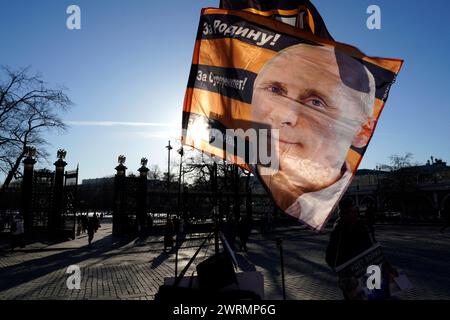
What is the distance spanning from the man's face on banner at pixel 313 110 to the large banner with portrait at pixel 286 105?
0.01 meters

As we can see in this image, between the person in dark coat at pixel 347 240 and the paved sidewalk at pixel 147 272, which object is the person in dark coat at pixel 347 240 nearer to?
the person in dark coat at pixel 347 240

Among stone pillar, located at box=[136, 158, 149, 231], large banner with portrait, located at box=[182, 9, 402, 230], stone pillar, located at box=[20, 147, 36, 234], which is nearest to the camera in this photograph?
large banner with portrait, located at box=[182, 9, 402, 230]

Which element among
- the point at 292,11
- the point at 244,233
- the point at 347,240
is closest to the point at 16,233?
the point at 244,233

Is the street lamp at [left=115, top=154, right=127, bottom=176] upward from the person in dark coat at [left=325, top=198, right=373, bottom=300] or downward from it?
upward

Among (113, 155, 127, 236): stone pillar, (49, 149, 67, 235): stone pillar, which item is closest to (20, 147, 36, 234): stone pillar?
(49, 149, 67, 235): stone pillar

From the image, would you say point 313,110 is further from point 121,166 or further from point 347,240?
point 121,166

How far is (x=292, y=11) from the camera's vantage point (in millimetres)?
4375

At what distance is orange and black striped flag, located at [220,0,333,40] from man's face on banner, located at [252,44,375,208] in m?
0.47

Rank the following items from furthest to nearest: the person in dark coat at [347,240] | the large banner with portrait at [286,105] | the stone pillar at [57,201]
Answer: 1. the stone pillar at [57,201]
2. the person in dark coat at [347,240]
3. the large banner with portrait at [286,105]

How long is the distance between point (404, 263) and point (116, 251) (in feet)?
43.7

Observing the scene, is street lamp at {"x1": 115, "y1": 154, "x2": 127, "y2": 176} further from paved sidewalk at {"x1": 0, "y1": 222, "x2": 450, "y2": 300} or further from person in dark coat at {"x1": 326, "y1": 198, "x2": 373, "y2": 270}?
person in dark coat at {"x1": 326, "y1": 198, "x2": 373, "y2": 270}

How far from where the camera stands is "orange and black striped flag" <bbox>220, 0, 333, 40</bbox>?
425cm

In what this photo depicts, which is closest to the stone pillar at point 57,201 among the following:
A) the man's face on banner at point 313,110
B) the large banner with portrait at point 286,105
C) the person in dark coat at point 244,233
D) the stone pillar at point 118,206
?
the stone pillar at point 118,206

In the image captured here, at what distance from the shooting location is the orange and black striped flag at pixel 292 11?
425cm
